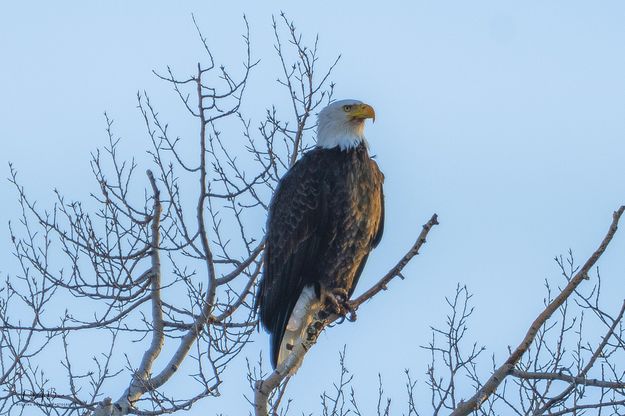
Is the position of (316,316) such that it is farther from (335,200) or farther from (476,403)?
(476,403)

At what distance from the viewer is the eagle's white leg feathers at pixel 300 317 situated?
7.62m

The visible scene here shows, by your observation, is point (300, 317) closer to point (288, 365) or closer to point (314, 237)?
point (314, 237)

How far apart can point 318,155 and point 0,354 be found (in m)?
2.32

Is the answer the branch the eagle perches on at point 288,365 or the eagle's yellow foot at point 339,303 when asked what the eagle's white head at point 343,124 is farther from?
the branch the eagle perches on at point 288,365

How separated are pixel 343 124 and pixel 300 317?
1314 millimetres

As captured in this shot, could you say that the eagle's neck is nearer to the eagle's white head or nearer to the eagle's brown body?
the eagle's white head

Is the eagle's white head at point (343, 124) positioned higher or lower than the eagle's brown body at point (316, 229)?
higher

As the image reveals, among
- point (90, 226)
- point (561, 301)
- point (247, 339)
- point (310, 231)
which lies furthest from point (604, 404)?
point (90, 226)

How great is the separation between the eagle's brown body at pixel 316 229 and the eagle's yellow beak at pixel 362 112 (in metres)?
0.41

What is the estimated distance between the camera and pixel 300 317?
7.63m

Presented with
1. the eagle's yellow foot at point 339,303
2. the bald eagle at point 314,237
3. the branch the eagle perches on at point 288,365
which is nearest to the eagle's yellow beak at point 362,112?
the bald eagle at point 314,237

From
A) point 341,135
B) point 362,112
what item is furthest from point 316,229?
point 362,112

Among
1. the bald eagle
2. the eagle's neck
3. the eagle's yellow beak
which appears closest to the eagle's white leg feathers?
the bald eagle

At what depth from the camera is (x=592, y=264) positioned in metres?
5.16
